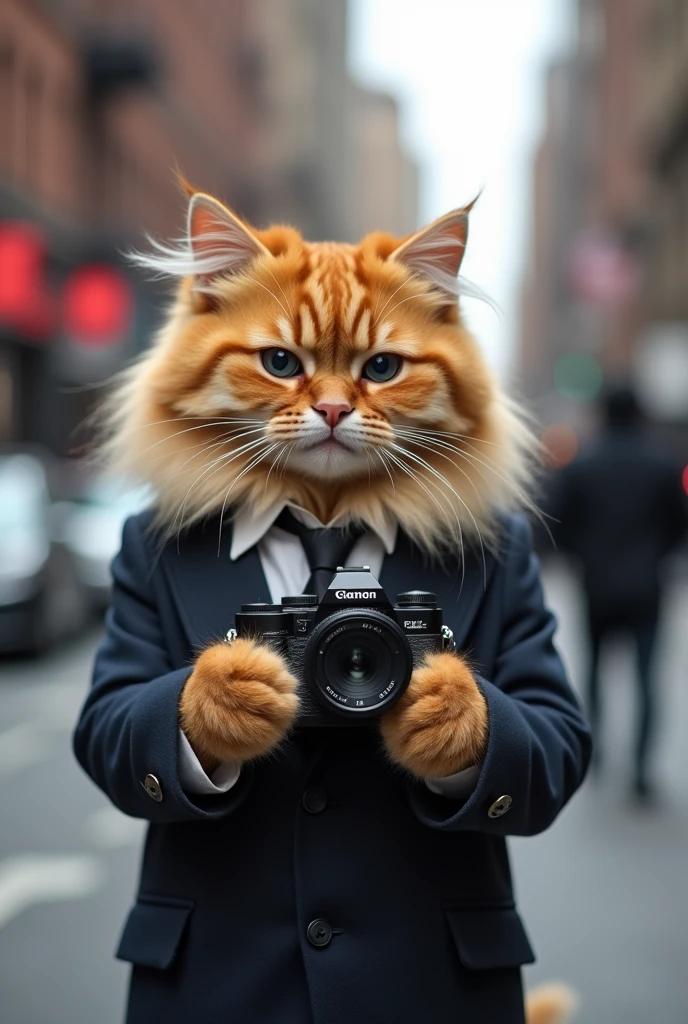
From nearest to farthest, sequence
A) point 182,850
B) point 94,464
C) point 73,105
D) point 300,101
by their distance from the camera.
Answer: point 182,850, point 94,464, point 73,105, point 300,101

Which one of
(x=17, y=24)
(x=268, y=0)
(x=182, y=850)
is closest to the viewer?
(x=182, y=850)

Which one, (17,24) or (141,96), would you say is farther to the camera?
(141,96)

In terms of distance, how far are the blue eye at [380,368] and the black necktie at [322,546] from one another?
257mm

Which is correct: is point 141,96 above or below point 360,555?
above

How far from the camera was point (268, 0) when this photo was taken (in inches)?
2165

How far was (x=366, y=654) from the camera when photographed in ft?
6.59

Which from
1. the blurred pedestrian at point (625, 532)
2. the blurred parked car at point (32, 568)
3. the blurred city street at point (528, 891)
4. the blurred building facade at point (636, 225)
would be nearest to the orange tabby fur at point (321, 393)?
the blurred city street at point (528, 891)

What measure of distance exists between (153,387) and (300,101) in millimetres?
66853

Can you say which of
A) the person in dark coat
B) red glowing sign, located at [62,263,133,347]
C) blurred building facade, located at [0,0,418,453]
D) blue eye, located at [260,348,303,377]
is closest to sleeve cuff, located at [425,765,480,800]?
the person in dark coat

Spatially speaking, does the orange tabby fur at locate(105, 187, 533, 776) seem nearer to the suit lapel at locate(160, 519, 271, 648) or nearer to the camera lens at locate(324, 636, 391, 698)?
the suit lapel at locate(160, 519, 271, 648)

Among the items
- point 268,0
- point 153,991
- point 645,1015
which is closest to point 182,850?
point 153,991

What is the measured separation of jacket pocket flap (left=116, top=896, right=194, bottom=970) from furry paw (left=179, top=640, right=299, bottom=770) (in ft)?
1.13

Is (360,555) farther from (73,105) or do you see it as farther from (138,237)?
(138,237)

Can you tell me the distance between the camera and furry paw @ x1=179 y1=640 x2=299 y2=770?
6.41 feet
